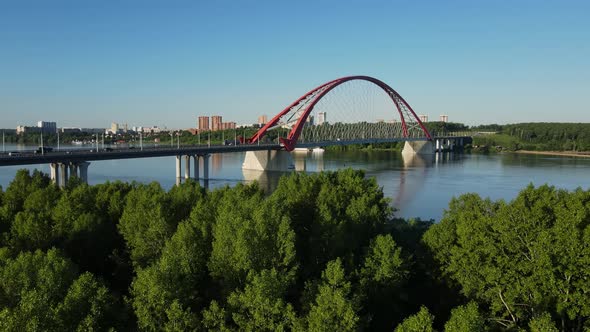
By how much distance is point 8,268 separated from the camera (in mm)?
8078

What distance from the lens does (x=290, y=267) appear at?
10539 mm

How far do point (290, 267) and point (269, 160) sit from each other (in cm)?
3938

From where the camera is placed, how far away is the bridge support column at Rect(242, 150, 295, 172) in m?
49.7

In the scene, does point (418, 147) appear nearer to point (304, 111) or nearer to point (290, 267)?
point (304, 111)

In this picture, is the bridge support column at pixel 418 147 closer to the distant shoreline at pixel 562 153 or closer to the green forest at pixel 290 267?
the distant shoreline at pixel 562 153

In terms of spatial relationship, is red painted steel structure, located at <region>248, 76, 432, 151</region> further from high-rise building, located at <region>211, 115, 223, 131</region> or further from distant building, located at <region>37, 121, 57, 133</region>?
high-rise building, located at <region>211, 115, 223, 131</region>

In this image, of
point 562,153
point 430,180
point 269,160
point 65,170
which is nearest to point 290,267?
point 65,170

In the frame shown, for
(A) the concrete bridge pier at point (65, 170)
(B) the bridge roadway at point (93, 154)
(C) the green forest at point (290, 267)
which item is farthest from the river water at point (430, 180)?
(C) the green forest at point (290, 267)

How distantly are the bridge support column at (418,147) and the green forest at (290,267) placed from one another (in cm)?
6875

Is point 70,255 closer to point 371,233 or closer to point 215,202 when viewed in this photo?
point 215,202

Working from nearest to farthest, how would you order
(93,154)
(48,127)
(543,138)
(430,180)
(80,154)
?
(80,154) < (93,154) < (430,180) < (48,127) < (543,138)

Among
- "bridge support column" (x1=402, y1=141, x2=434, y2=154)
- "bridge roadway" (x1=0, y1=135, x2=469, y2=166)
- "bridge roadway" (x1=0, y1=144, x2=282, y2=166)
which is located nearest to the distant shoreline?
"bridge support column" (x1=402, y1=141, x2=434, y2=154)

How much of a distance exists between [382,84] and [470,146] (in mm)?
33787

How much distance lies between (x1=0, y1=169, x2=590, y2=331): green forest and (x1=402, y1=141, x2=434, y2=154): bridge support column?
6875cm
